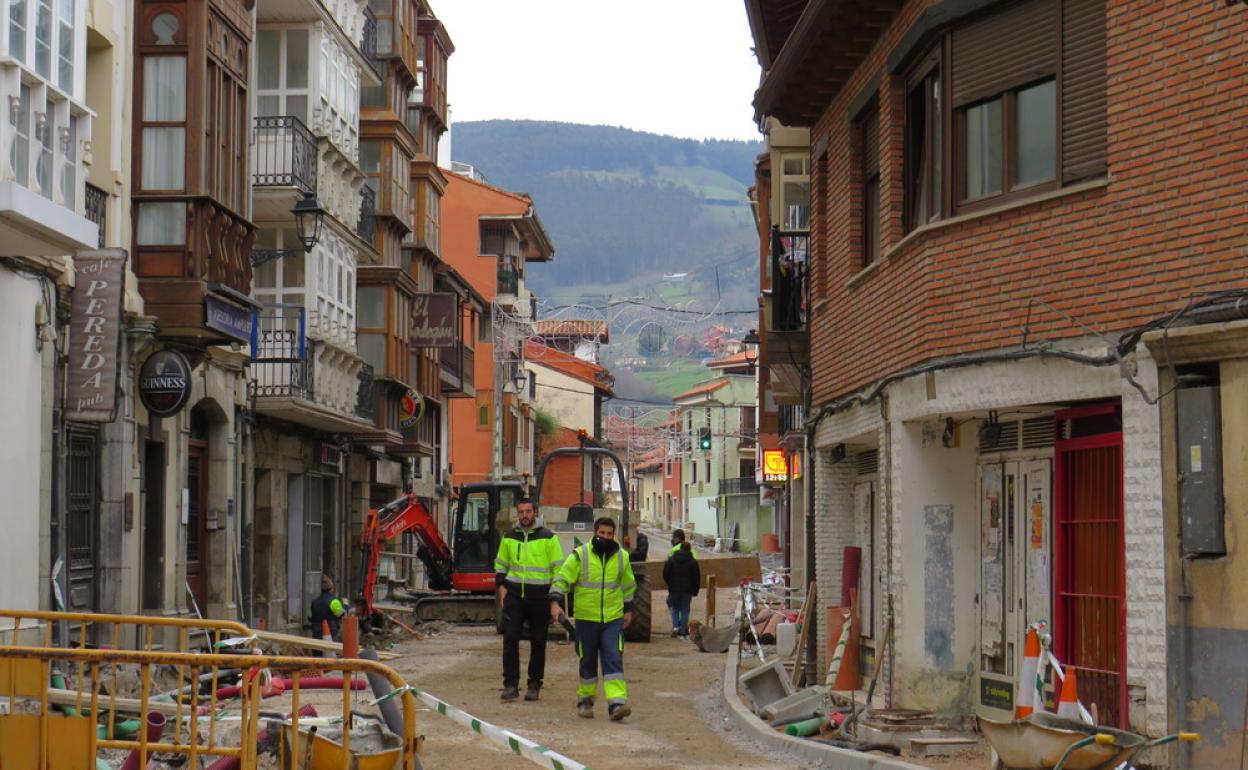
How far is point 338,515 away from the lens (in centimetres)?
3594

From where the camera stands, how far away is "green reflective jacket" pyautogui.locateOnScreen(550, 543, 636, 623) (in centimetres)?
1650

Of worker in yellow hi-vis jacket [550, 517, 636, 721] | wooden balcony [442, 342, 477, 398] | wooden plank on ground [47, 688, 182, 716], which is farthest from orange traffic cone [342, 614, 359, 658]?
wooden balcony [442, 342, 477, 398]

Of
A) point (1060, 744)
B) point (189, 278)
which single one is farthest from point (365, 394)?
point (1060, 744)

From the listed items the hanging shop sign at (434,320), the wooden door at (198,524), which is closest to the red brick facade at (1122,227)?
the wooden door at (198,524)

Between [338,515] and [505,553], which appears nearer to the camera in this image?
[505,553]

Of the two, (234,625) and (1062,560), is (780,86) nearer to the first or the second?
(1062,560)

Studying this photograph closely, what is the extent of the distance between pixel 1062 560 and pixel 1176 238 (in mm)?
3065

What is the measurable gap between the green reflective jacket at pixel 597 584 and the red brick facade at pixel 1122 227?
121 inches

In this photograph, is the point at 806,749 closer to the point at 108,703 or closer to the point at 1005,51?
the point at 1005,51

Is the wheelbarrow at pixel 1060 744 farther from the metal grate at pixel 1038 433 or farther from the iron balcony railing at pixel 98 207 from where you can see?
the iron balcony railing at pixel 98 207

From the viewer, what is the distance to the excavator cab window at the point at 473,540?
116ft

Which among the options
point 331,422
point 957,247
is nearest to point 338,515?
point 331,422

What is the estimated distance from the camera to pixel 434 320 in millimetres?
40344

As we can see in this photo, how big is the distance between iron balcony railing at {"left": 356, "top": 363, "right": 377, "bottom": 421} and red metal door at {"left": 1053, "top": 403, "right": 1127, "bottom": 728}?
21.1 meters
